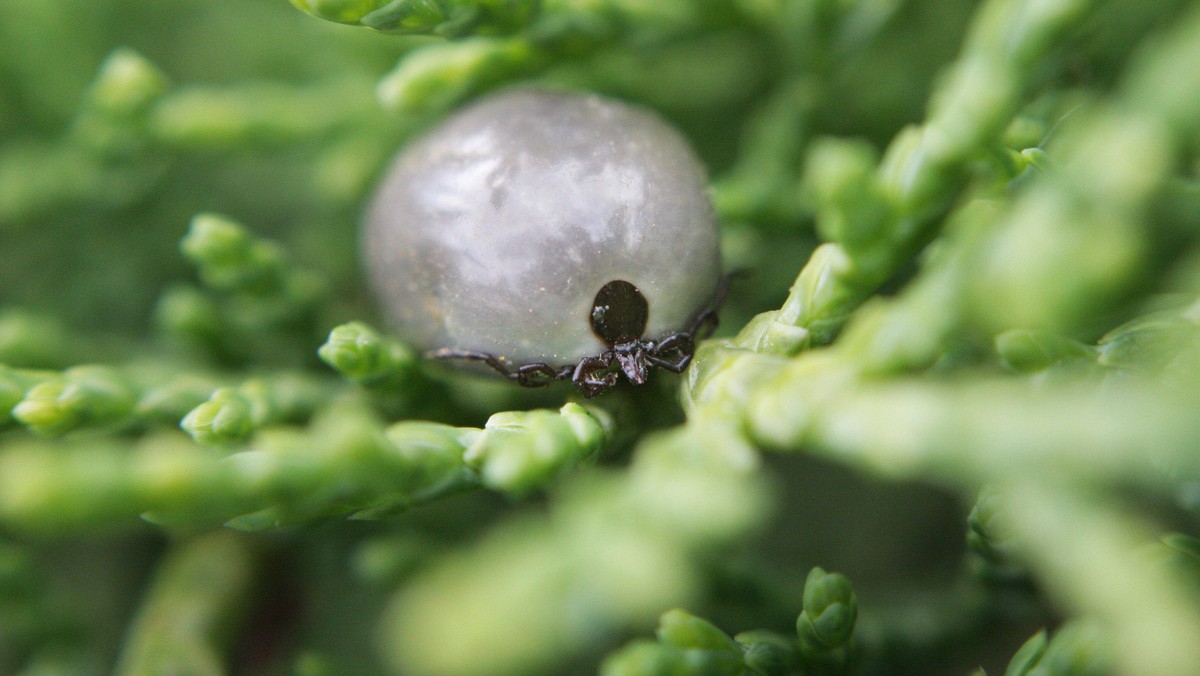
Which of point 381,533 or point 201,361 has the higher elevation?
point 201,361

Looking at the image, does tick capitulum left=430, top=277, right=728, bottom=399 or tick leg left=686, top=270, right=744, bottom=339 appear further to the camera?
tick leg left=686, top=270, right=744, bottom=339

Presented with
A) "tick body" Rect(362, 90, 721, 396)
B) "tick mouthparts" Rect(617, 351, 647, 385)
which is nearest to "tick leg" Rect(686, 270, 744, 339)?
"tick body" Rect(362, 90, 721, 396)

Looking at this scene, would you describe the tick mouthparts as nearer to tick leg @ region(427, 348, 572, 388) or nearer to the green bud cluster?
tick leg @ region(427, 348, 572, 388)

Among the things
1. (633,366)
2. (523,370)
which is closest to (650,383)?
(633,366)

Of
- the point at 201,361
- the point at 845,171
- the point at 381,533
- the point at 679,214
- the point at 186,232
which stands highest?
the point at 845,171

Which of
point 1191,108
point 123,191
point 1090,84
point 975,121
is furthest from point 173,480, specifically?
point 1090,84

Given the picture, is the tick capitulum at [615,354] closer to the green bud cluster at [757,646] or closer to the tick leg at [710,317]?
the tick leg at [710,317]

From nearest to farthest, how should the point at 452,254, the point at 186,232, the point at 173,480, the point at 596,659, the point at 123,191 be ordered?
the point at 173,480
the point at 452,254
the point at 596,659
the point at 123,191
the point at 186,232

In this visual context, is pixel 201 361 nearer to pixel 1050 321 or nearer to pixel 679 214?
pixel 679 214
